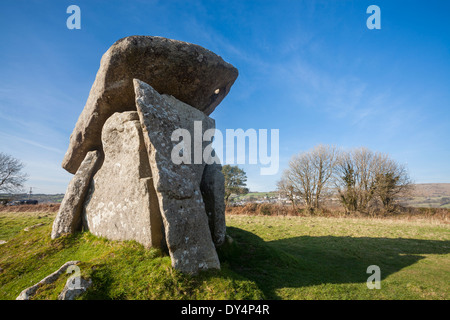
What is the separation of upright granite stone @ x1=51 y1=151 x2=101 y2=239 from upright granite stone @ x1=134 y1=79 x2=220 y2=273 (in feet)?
12.0

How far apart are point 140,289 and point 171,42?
676 centimetres

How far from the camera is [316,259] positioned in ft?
26.4

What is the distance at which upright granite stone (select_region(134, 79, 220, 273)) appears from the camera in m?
4.79

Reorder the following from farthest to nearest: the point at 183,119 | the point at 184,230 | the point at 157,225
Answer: the point at 183,119 < the point at 157,225 < the point at 184,230

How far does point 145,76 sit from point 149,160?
10.3 ft

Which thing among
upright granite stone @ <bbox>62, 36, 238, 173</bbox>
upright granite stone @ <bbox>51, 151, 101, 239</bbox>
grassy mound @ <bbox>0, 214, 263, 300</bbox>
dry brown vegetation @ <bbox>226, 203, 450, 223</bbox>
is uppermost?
upright granite stone @ <bbox>62, 36, 238, 173</bbox>

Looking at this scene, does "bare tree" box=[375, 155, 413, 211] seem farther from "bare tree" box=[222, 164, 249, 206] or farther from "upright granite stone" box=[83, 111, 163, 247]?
"upright granite stone" box=[83, 111, 163, 247]

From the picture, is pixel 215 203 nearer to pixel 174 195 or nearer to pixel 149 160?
pixel 174 195

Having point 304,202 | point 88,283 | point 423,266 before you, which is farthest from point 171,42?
point 304,202

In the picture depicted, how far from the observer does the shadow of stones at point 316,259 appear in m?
5.88

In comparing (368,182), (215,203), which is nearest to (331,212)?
(368,182)

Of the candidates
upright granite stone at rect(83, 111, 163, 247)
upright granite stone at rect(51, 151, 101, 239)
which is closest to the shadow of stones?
upright granite stone at rect(83, 111, 163, 247)

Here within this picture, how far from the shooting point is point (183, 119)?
7.26 metres

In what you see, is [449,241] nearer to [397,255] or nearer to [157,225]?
[397,255]
